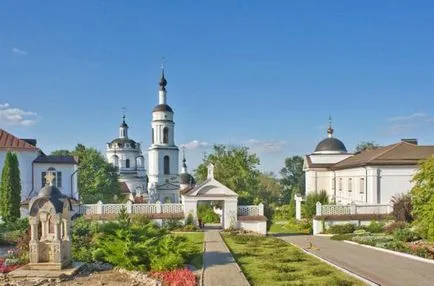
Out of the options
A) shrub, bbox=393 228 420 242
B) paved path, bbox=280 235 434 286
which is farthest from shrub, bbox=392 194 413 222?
paved path, bbox=280 235 434 286

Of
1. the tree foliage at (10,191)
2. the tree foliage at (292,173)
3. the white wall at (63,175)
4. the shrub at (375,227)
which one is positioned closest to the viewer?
the shrub at (375,227)

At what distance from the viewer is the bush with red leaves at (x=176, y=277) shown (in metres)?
11.9

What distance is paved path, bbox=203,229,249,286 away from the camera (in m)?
12.5

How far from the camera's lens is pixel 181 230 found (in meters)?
27.5

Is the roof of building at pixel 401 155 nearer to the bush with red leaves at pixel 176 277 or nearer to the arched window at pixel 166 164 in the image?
the bush with red leaves at pixel 176 277

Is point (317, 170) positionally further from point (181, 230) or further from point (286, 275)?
point (286, 275)

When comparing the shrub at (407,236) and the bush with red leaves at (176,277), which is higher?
the bush with red leaves at (176,277)

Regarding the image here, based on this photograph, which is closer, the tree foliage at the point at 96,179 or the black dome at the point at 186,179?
the tree foliage at the point at 96,179

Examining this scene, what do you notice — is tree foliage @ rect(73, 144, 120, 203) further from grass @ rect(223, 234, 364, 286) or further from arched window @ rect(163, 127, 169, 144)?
grass @ rect(223, 234, 364, 286)

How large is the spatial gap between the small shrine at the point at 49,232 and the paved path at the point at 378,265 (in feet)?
31.5

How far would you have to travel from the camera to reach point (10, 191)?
29.6 m

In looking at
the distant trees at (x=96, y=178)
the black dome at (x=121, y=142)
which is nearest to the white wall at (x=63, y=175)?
the distant trees at (x=96, y=178)

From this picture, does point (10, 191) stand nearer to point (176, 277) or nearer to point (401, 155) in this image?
point (176, 277)

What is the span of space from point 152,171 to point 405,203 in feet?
117
